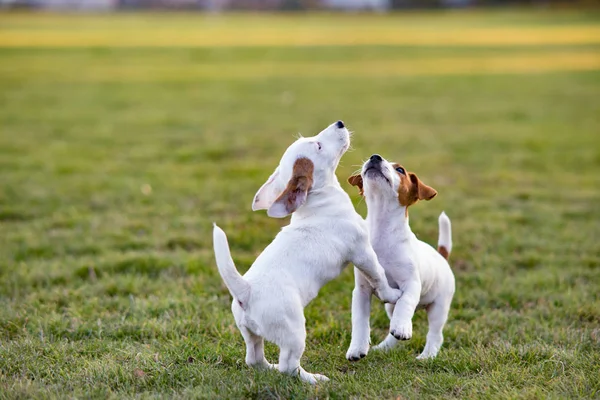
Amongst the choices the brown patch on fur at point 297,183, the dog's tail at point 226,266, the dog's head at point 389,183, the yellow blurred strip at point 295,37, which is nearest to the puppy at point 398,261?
the dog's head at point 389,183

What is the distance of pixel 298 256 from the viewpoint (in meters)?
4.09

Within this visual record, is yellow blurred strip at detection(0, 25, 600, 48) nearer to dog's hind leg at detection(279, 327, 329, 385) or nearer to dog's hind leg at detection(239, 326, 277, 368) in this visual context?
dog's hind leg at detection(239, 326, 277, 368)

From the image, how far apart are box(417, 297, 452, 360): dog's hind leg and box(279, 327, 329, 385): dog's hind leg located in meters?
0.86

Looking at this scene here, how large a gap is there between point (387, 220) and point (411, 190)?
0.26 metres

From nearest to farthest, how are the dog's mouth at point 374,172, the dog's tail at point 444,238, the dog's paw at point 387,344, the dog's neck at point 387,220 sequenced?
1. the dog's mouth at point 374,172
2. the dog's neck at point 387,220
3. the dog's paw at point 387,344
4. the dog's tail at point 444,238

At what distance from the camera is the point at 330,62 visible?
25766mm

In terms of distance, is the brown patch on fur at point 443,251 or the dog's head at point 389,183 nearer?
the dog's head at point 389,183

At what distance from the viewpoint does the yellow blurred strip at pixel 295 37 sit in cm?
3222

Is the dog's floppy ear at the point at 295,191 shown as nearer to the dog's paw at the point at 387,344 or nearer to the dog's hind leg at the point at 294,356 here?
the dog's hind leg at the point at 294,356

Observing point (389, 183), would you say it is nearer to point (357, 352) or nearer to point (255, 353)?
point (357, 352)

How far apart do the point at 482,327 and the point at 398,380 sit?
124cm

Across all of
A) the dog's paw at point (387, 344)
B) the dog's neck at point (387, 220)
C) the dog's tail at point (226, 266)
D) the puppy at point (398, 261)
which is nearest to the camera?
the dog's tail at point (226, 266)

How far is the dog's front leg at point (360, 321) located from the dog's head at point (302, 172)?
0.61 meters

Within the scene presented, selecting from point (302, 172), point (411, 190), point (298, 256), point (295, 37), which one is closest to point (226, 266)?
point (298, 256)
